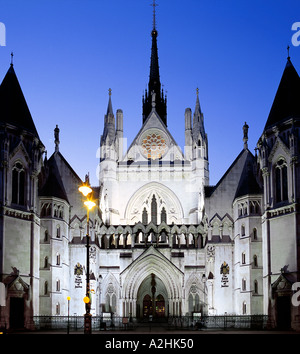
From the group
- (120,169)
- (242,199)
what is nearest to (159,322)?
(242,199)

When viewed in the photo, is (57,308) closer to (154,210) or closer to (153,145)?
(154,210)

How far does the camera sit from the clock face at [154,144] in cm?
6862

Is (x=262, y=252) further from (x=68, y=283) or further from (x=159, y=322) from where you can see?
(x=68, y=283)

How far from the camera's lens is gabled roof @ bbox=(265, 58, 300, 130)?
4769cm

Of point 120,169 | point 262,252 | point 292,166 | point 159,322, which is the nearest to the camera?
point 292,166

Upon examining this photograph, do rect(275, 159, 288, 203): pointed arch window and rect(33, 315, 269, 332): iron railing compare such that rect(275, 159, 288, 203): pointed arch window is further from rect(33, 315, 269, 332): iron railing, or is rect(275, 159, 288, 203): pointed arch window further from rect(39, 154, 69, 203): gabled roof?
rect(39, 154, 69, 203): gabled roof

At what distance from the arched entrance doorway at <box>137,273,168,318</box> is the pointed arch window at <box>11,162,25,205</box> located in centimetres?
1663

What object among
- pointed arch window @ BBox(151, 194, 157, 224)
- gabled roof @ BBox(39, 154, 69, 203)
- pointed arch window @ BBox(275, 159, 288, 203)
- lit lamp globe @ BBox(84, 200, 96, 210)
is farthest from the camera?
pointed arch window @ BBox(151, 194, 157, 224)

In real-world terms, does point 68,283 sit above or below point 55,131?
below

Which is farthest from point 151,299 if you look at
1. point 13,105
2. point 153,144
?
point 13,105

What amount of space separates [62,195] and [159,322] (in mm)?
13415

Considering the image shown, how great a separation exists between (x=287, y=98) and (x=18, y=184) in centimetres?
2072

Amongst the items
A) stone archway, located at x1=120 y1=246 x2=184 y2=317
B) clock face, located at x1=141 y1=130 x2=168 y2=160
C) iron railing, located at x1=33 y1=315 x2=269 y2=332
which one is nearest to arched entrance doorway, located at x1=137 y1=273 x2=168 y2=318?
stone archway, located at x1=120 y1=246 x2=184 y2=317

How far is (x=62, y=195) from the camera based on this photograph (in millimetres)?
55875
